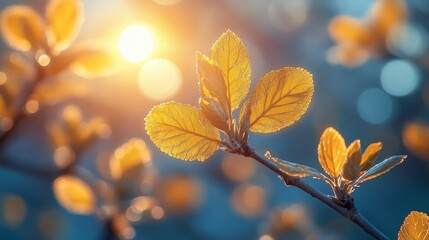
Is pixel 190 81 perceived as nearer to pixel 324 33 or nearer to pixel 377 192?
pixel 324 33

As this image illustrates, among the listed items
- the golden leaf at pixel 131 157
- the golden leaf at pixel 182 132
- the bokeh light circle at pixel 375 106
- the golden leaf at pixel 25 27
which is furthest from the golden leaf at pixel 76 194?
the bokeh light circle at pixel 375 106

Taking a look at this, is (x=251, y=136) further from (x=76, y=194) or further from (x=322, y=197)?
(x=322, y=197)

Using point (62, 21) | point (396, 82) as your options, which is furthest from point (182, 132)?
point (396, 82)

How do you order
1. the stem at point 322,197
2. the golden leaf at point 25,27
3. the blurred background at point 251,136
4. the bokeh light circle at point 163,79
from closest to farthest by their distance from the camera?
1. the stem at point 322,197
2. the golden leaf at point 25,27
3. the blurred background at point 251,136
4. the bokeh light circle at point 163,79

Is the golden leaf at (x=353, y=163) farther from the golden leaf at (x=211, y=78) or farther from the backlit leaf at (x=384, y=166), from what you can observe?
the golden leaf at (x=211, y=78)

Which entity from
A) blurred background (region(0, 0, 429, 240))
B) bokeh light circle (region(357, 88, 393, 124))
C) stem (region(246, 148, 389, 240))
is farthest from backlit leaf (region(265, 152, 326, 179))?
bokeh light circle (region(357, 88, 393, 124))

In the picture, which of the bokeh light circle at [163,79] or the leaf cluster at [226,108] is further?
the bokeh light circle at [163,79]

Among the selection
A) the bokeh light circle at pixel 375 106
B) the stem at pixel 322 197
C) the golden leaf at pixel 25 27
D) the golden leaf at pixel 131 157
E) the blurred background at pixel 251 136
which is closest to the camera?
the stem at pixel 322 197
